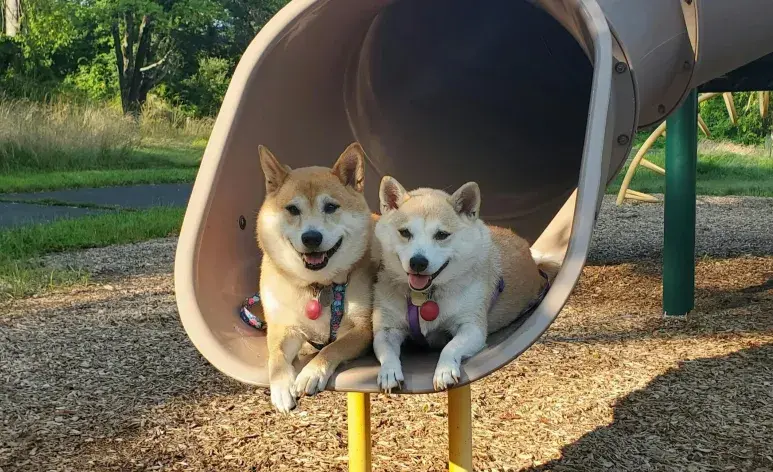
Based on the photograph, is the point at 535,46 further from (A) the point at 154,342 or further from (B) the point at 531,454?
(A) the point at 154,342

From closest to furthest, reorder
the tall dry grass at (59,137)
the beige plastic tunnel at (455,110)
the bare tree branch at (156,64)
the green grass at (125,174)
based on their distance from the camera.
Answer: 1. the beige plastic tunnel at (455,110)
2. the green grass at (125,174)
3. the tall dry grass at (59,137)
4. the bare tree branch at (156,64)

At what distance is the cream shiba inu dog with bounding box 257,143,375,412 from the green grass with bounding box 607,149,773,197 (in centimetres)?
941

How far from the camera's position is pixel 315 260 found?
2.44 metres

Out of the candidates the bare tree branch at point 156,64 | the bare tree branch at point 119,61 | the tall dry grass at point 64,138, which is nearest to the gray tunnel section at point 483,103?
the tall dry grass at point 64,138

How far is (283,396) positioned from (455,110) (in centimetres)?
255

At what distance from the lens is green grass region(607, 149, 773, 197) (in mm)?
11551

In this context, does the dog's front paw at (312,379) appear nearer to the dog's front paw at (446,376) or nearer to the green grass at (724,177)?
the dog's front paw at (446,376)

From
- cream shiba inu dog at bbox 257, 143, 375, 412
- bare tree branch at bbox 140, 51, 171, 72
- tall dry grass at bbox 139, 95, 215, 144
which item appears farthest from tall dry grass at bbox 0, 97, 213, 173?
cream shiba inu dog at bbox 257, 143, 375, 412

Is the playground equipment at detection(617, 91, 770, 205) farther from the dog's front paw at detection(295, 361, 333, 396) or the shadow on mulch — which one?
the dog's front paw at detection(295, 361, 333, 396)

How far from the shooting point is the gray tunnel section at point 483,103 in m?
4.14

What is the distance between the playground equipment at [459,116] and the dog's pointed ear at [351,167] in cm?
39

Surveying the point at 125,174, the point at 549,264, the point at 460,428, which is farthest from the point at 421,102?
the point at 125,174

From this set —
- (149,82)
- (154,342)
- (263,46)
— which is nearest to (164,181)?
(154,342)

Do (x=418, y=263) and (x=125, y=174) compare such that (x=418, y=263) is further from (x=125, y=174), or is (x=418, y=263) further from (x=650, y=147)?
(x=125, y=174)
